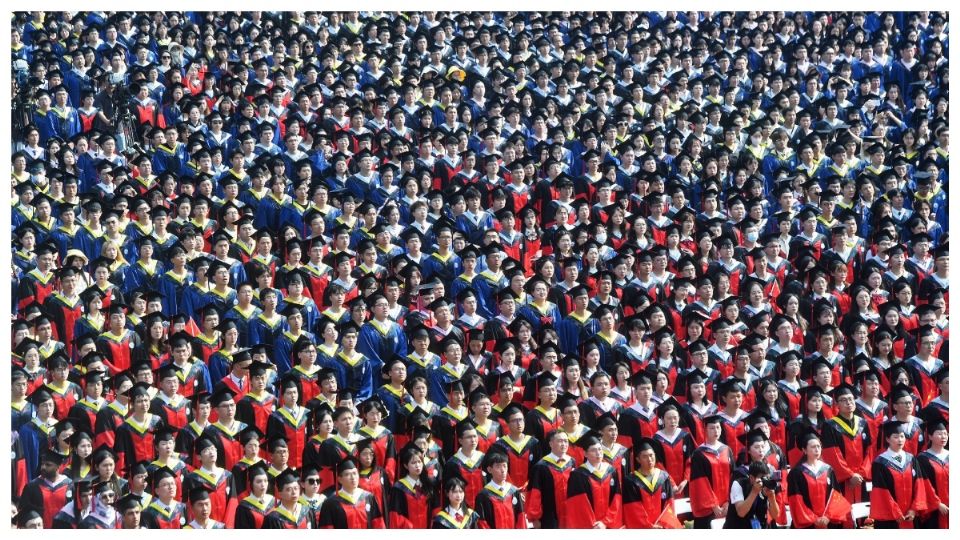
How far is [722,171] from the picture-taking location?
10703mm

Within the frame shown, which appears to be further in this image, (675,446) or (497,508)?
(675,446)

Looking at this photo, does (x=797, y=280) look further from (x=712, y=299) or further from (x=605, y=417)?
(x=605, y=417)

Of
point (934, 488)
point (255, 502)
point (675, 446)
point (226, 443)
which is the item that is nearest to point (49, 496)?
point (226, 443)

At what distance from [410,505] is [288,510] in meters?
0.63

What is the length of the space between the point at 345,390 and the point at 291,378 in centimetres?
31

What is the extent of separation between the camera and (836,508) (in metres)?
7.89

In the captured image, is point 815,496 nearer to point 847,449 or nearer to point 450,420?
point 847,449

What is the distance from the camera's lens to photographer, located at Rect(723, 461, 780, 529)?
7.64 meters

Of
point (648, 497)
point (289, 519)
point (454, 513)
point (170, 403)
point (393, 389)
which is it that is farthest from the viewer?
point (393, 389)

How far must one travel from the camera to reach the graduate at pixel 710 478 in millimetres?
7980

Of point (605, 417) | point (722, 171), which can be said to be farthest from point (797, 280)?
point (605, 417)

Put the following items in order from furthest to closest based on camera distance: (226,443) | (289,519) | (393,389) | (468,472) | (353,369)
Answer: (353,369)
(393,389)
(226,443)
(468,472)
(289,519)

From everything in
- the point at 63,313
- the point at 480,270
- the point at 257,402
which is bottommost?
the point at 257,402

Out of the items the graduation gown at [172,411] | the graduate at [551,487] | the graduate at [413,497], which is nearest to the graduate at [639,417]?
the graduate at [551,487]
